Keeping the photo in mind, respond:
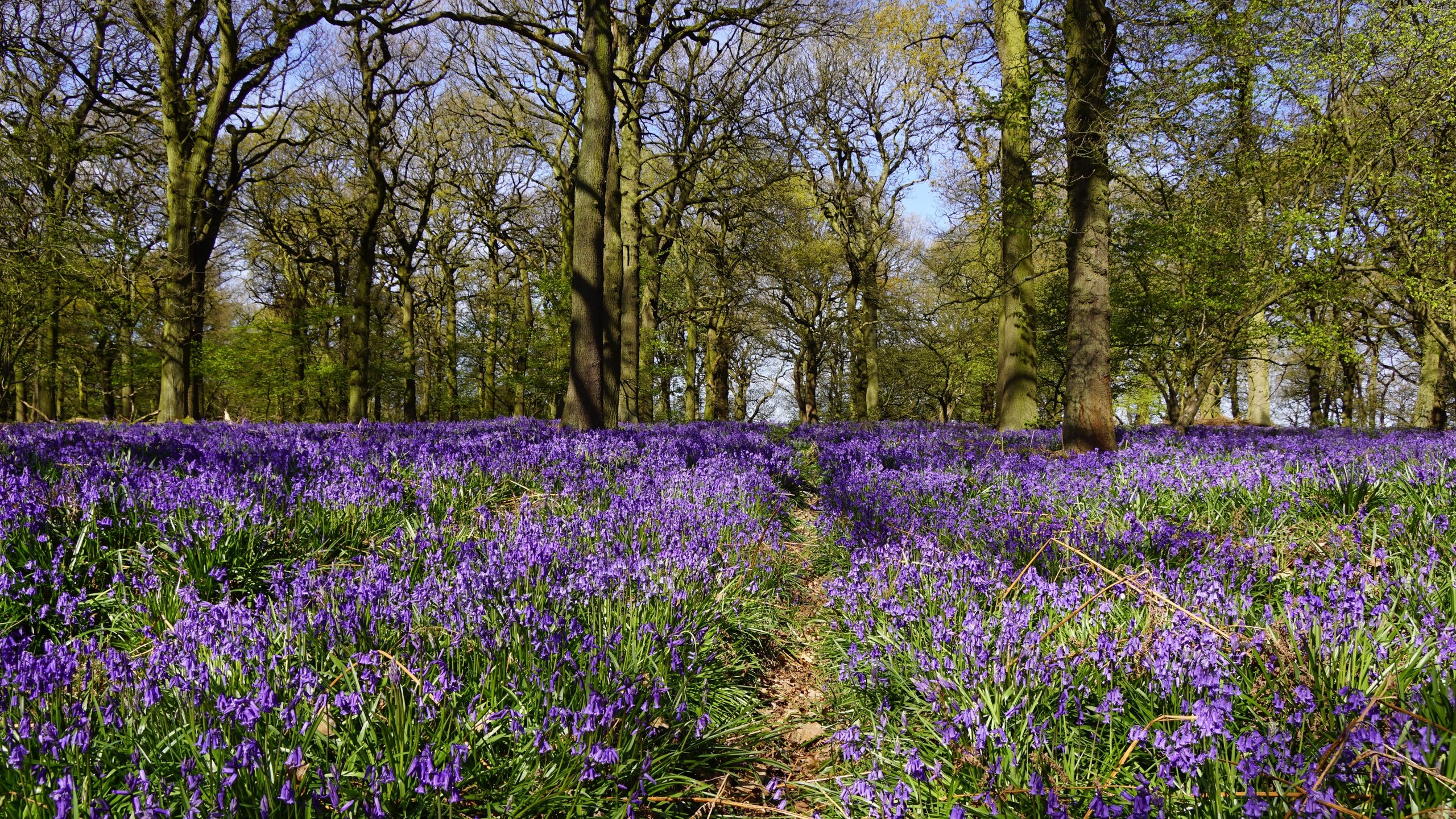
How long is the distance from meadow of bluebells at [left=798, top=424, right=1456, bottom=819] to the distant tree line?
411 centimetres

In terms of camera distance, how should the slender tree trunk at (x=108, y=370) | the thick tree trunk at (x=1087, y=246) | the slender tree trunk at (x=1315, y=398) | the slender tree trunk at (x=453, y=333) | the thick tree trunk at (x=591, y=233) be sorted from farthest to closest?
the slender tree trunk at (x=453, y=333)
the slender tree trunk at (x=108, y=370)
the slender tree trunk at (x=1315, y=398)
the thick tree trunk at (x=591, y=233)
the thick tree trunk at (x=1087, y=246)

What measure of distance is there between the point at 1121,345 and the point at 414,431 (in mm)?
16913

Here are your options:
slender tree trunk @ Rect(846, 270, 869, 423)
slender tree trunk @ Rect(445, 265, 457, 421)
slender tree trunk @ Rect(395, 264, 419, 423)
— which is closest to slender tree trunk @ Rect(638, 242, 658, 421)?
slender tree trunk @ Rect(445, 265, 457, 421)

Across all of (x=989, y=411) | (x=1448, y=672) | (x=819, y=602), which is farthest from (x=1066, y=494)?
(x=989, y=411)

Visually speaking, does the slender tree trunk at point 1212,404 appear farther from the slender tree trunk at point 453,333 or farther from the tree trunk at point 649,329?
the slender tree trunk at point 453,333

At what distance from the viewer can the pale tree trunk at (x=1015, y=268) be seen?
458 inches

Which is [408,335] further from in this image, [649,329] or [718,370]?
[718,370]

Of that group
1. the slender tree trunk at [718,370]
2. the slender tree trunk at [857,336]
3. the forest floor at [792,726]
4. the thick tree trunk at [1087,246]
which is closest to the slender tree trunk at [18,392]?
the forest floor at [792,726]

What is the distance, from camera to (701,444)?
7.91 metres

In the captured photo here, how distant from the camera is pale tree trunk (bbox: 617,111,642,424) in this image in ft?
50.8

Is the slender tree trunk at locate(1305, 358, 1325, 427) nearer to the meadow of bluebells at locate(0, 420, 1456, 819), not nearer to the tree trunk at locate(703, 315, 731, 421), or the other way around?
the tree trunk at locate(703, 315, 731, 421)

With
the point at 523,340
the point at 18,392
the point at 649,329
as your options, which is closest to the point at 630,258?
the point at 649,329

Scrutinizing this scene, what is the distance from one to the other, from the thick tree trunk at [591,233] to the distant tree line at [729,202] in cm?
5

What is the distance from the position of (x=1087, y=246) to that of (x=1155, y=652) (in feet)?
21.9
